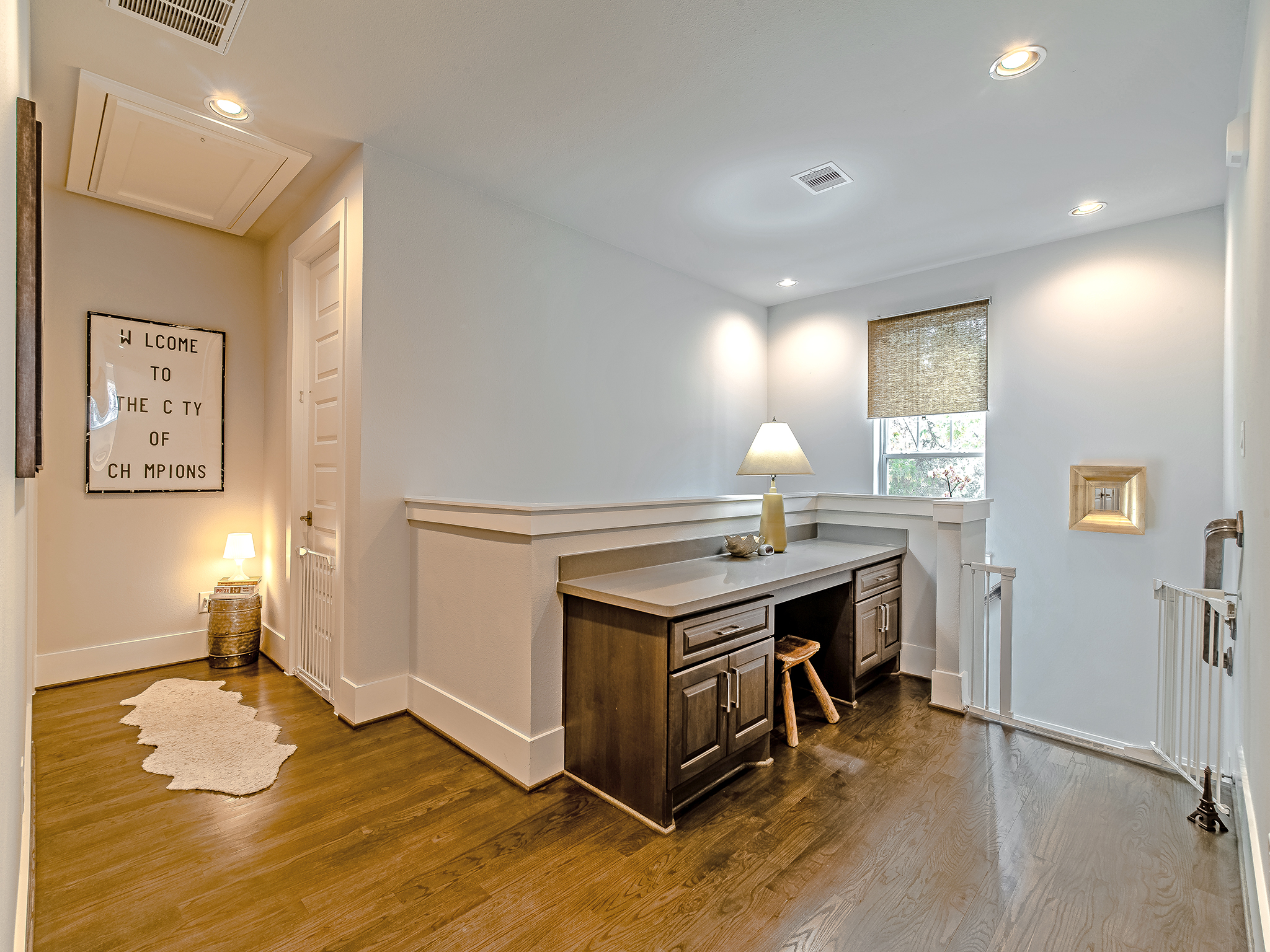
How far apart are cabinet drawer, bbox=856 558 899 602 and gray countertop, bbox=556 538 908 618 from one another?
0.06 m

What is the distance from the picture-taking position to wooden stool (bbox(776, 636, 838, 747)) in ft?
8.92

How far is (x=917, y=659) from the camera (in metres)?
3.63

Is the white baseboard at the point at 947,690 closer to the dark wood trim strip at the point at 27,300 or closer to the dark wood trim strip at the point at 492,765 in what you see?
the dark wood trim strip at the point at 492,765

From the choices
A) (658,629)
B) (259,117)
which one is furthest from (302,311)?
(658,629)

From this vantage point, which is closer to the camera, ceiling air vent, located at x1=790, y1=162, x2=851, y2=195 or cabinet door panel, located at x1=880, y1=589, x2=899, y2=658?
ceiling air vent, located at x1=790, y1=162, x2=851, y2=195

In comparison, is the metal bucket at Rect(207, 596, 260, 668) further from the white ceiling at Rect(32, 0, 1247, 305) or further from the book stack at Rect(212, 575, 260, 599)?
the white ceiling at Rect(32, 0, 1247, 305)

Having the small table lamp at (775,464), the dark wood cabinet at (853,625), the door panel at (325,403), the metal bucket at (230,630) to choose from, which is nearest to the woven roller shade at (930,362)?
the dark wood cabinet at (853,625)

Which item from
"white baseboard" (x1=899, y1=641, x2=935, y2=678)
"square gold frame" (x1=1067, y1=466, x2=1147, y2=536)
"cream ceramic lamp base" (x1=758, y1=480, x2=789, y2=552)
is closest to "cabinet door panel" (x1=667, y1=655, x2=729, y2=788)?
"cream ceramic lamp base" (x1=758, y1=480, x2=789, y2=552)

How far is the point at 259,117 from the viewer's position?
2.72 metres

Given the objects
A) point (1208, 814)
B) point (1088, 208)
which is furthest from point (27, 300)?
point (1088, 208)

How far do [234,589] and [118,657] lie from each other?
2.25ft

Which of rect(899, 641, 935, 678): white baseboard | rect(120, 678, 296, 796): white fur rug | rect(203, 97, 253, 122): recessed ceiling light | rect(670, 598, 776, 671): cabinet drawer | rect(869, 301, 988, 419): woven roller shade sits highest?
rect(203, 97, 253, 122): recessed ceiling light

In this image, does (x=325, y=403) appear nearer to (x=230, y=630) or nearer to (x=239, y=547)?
(x=239, y=547)

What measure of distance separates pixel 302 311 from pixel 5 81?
2.57 meters
